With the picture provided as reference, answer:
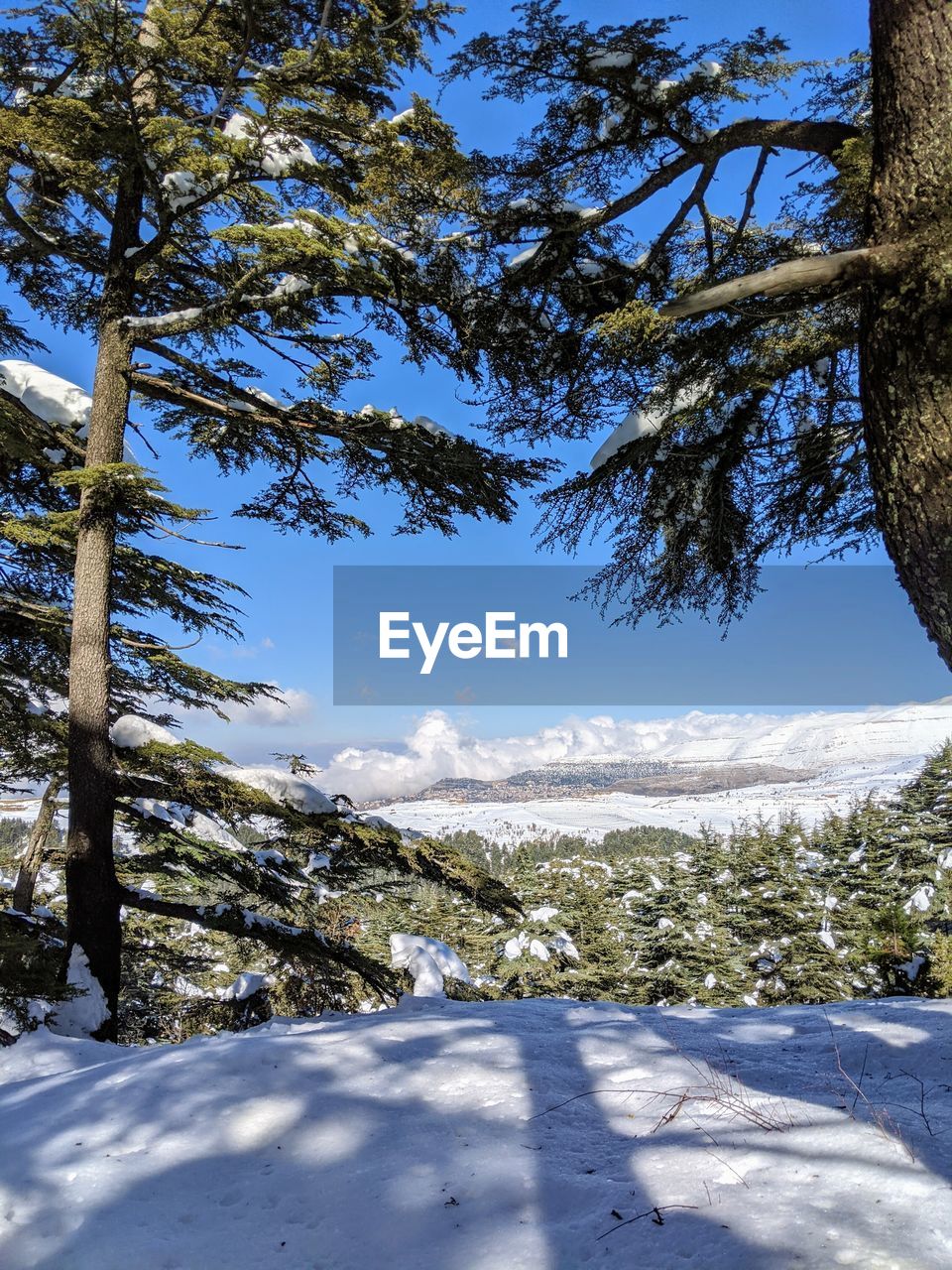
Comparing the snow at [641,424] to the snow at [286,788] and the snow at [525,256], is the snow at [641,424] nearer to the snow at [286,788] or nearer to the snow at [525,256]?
the snow at [525,256]

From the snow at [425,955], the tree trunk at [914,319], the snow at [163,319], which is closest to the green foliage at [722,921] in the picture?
the snow at [425,955]

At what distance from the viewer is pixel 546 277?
5234 millimetres

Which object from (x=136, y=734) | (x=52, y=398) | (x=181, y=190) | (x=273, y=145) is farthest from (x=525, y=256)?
(x=136, y=734)

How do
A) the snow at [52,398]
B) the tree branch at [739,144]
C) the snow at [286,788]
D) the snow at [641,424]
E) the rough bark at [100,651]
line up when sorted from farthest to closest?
the snow at [52,398] → the snow at [286,788] → the rough bark at [100,651] → the snow at [641,424] → the tree branch at [739,144]

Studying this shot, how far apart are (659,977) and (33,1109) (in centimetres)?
2519

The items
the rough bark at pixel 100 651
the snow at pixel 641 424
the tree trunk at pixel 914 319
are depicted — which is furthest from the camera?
the rough bark at pixel 100 651

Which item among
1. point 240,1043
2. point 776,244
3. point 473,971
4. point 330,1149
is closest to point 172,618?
point 240,1043

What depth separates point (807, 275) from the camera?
8.79 feet

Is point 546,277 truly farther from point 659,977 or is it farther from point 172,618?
point 659,977

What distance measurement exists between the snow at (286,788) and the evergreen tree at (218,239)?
1.45 ft

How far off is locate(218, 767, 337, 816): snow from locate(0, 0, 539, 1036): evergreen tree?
17.4 inches

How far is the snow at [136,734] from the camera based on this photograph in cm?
566

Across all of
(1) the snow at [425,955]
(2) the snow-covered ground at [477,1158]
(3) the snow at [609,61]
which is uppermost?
(3) the snow at [609,61]

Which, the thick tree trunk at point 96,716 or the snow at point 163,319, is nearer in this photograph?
the thick tree trunk at point 96,716
